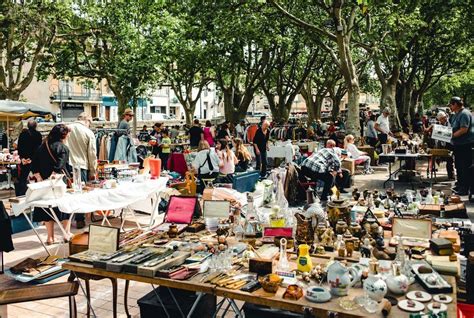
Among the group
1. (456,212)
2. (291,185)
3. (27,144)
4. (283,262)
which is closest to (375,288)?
(283,262)

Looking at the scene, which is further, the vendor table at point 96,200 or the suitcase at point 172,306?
the vendor table at point 96,200

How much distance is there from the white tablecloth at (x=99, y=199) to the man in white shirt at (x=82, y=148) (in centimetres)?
163

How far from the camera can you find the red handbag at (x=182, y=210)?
16.6ft

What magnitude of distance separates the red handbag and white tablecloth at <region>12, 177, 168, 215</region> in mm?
1386

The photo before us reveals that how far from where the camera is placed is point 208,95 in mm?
75562

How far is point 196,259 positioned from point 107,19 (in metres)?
18.7

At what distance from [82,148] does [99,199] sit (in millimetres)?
2373

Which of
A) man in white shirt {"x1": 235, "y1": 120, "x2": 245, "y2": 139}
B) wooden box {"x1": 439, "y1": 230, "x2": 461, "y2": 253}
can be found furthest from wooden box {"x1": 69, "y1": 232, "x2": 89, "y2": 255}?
man in white shirt {"x1": 235, "y1": 120, "x2": 245, "y2": 139}

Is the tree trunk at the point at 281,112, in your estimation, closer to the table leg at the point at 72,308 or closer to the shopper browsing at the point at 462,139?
the shopper browsing at the point at 462,139

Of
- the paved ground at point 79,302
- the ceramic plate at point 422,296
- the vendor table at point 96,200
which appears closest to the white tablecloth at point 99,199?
the vendor table at point 96,200

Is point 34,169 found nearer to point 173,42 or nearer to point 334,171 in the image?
point 334,171

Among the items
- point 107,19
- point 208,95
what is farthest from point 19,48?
point 208,95

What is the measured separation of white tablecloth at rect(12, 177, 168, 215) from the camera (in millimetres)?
5914

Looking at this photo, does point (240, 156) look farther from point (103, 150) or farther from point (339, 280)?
point (339, 280)
